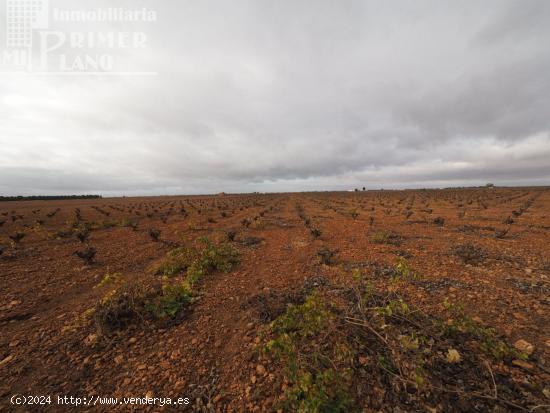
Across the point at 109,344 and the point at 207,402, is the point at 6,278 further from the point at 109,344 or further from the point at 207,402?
the point at 207,402

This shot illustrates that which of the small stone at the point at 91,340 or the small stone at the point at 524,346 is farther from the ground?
the small stone at the point at 524,346

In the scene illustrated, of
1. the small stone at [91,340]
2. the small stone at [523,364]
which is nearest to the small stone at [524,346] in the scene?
the small stone at [523,364]

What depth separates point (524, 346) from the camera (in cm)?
333

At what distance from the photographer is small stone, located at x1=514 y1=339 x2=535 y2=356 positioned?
323 centimetres

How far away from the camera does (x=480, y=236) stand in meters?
10.2

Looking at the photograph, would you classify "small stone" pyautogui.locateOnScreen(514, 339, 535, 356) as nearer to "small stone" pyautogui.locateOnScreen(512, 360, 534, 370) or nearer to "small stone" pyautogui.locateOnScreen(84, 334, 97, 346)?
"small stone" pyautogui.locateOnScreen(512, 360, 534, 370)

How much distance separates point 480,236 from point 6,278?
18.0m

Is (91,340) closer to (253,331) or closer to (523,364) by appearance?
(253,331)

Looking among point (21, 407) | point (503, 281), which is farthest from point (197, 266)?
point (503, 281)

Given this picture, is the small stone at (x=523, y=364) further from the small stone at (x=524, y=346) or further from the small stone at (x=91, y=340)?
the small stone at (x=91, y=340)

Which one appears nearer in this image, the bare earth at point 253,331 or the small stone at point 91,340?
the bare earth at point 253,331

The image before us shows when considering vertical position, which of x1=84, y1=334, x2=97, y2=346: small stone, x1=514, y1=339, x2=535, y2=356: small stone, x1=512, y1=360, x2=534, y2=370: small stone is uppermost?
x1=514, y1=339, x2=535, y2=356: small stone

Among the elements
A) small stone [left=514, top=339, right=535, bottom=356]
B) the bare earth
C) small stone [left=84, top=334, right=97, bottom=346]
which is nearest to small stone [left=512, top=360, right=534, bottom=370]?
the bare earth

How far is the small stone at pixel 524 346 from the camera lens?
10.6ft
